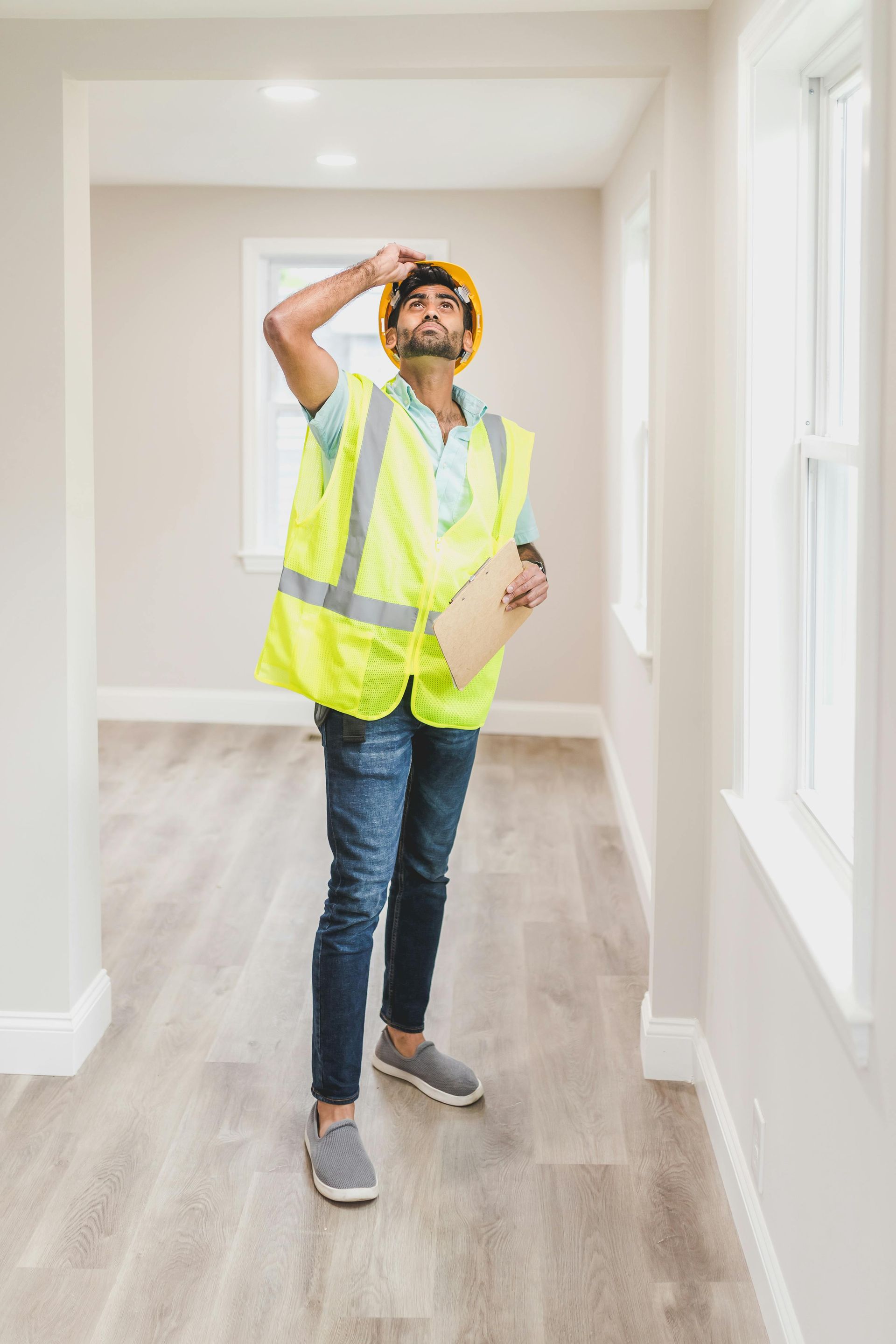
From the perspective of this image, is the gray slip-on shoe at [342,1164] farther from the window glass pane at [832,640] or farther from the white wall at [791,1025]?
the window glass pane at [832,640]

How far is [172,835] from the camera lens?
424 centimetres

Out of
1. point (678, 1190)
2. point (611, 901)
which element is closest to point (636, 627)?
point (611, 901)

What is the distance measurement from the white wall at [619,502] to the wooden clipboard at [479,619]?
123 cm

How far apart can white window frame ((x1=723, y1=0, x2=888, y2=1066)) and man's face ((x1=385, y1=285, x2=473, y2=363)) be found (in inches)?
19.6

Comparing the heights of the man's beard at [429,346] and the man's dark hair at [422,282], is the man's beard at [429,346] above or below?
below

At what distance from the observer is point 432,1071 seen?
2.60 meters

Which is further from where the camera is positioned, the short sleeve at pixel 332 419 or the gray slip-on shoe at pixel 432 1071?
the gray slip-on shoe at pixel 432 1071

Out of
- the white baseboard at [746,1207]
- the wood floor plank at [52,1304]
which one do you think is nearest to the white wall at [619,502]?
the white baseboard at [746,1207]

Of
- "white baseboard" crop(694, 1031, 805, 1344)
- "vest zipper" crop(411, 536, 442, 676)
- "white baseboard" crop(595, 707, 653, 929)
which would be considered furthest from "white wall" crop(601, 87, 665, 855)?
"vest zipper" crop(411, 536, 442, 676)

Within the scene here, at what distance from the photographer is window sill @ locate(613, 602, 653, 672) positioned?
12.3ft

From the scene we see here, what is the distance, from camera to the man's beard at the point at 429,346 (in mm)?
2205

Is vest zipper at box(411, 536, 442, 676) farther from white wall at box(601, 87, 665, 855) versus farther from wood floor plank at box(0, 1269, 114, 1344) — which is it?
white wall at box(601, 87, 665, 855)

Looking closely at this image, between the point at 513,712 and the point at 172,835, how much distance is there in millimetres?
2011

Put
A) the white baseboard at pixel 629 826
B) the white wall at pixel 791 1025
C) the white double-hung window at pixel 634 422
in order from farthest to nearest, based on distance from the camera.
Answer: the white double-hung window at pixel 634 422 → the white baseboard at pixel 629 826 → the white wall at pixel 791 1025
